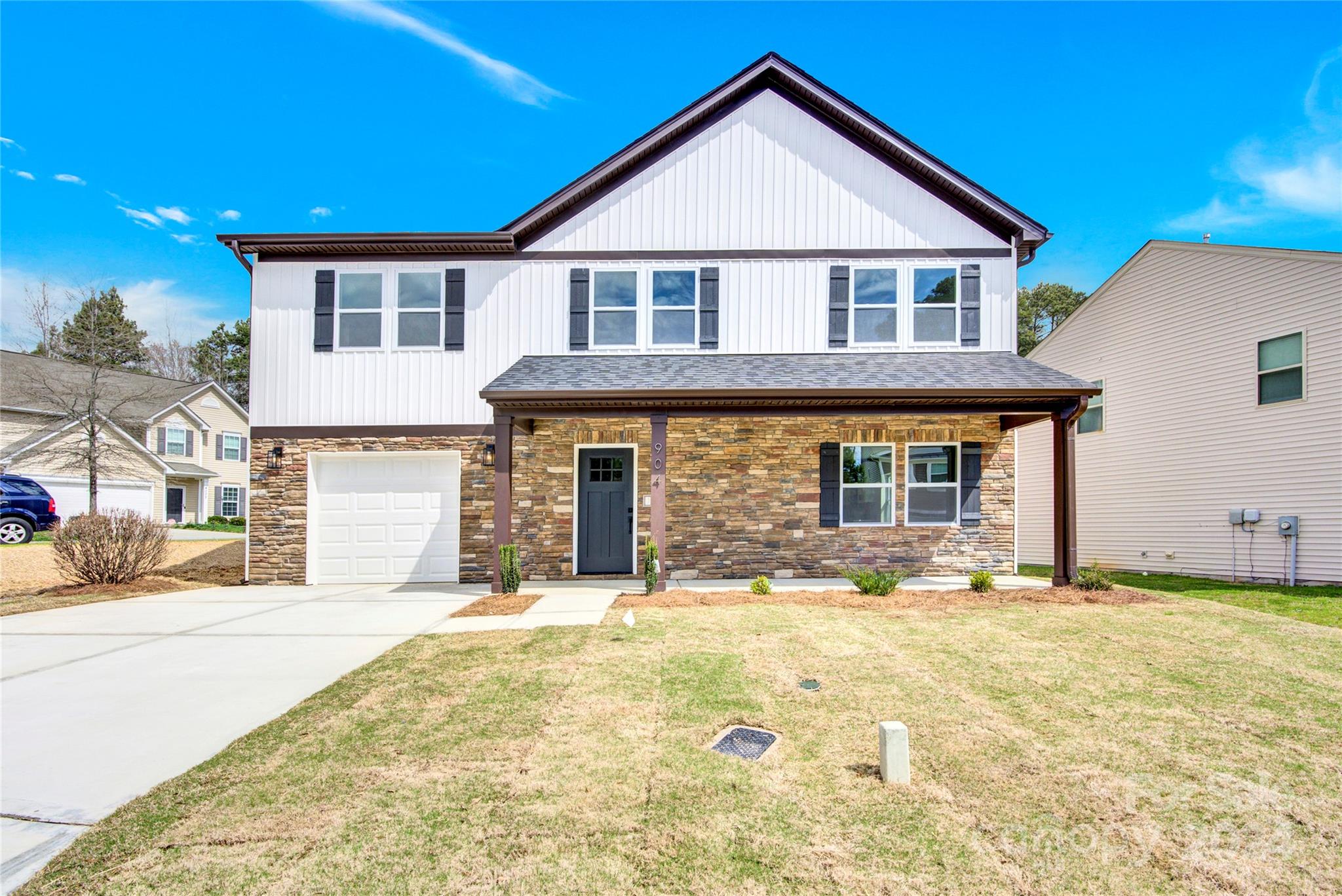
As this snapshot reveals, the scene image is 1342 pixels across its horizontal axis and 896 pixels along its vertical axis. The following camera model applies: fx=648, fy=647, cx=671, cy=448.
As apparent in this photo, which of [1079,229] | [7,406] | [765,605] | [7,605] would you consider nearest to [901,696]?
[765,605]

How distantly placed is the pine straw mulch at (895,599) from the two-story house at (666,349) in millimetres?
2078

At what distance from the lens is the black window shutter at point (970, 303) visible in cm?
1119

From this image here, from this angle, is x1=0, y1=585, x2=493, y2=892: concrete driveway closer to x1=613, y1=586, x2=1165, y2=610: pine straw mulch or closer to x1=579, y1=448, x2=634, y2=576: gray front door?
x1=579, y1=448, x2=634, y2=576: gray front door

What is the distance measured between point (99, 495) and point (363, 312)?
60.9ft

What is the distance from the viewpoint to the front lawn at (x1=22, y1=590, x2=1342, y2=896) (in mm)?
2814

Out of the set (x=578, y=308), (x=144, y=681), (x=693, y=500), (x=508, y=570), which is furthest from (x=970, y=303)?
(x=144, y=681)

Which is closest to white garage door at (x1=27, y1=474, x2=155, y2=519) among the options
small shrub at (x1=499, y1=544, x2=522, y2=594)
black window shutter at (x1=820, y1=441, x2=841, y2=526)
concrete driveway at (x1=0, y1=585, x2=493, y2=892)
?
concrete driveway at (x1=0, y1=585, x2=493, y2=892)

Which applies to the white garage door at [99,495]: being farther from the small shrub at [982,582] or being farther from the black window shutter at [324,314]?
the small shrub at [982,582]

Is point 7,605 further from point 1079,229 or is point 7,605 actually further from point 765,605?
point 1079,229

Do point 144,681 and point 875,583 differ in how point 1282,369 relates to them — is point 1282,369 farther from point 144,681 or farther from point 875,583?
point 144,681

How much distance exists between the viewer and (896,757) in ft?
11.7

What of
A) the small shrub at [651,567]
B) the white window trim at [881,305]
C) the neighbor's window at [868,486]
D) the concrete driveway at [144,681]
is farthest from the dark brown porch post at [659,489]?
the white window trim at [881,305]

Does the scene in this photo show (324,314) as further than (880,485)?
No

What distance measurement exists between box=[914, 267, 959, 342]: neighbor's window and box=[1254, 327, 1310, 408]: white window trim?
5657 mm
